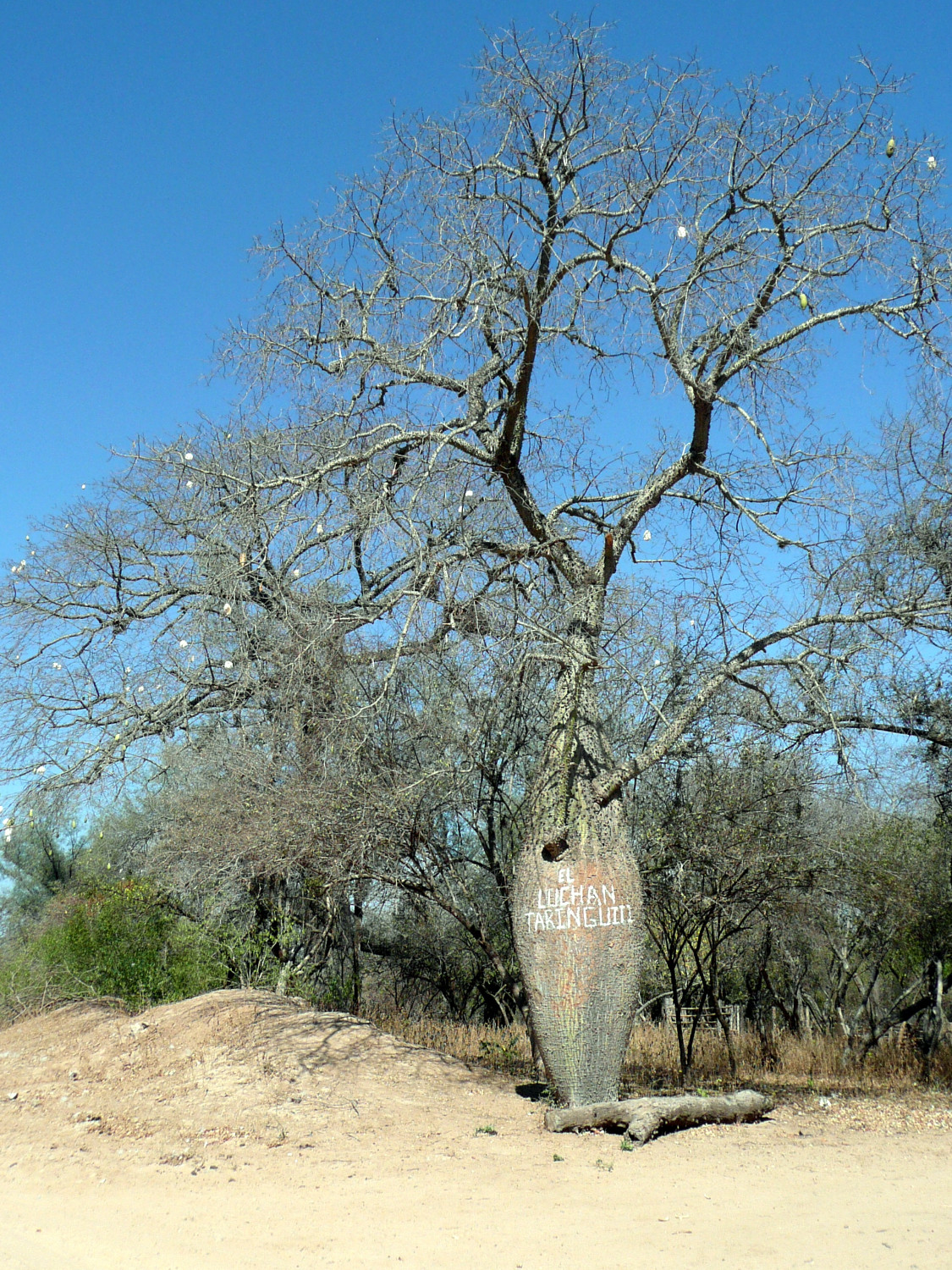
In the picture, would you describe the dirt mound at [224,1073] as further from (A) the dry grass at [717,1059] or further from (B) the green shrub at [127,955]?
(A) the dry grass at [717,1059]

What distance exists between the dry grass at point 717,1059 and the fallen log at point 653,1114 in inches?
72.6

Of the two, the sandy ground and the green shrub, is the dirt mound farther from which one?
the green shrub

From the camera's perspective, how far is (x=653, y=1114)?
5859mm

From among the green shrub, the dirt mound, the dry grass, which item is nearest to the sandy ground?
the dirt mound

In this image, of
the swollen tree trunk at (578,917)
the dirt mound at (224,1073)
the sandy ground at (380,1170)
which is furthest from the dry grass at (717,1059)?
the swollen tree trunk at (578,917)

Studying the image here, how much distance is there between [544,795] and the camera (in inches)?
265

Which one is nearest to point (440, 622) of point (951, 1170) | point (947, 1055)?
point (951, 1170)

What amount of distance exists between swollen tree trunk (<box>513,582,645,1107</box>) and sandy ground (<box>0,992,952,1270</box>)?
19.3 inches

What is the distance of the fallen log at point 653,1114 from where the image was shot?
19.1 feet

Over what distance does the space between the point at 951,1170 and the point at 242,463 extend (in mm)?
7262

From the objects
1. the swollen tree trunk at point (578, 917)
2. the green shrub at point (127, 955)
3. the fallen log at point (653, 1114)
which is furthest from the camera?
the green shrub at point (127, 955)

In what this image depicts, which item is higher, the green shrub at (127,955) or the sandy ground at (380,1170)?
the green shrub at (127,955)

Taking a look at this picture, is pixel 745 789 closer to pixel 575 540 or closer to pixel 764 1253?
pixel 575 540

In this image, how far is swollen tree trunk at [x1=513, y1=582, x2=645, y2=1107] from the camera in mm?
6230
